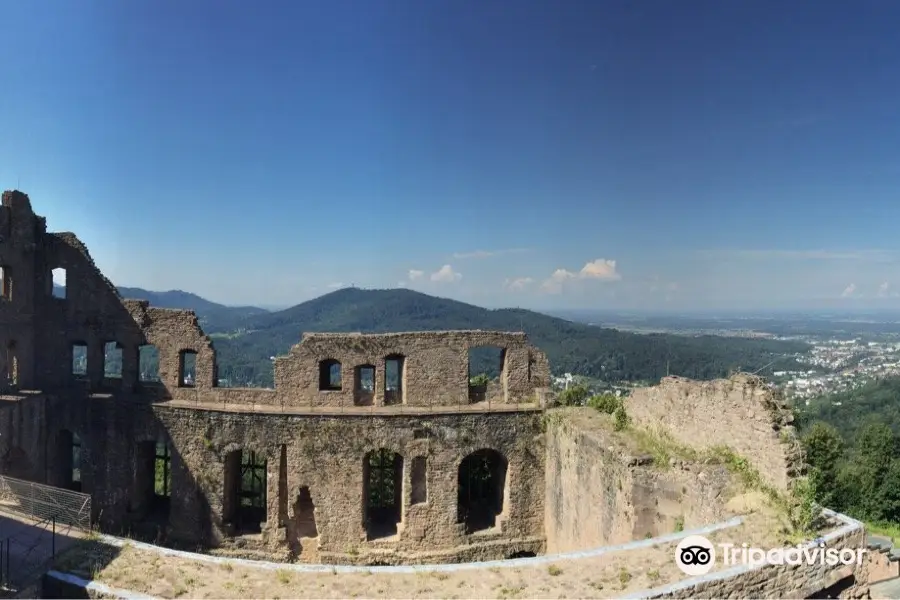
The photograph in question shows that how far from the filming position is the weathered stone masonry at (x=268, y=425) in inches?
788

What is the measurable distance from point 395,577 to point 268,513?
11.1m

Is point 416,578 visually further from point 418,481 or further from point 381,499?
point 381,499

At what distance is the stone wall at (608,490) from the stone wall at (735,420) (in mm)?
978

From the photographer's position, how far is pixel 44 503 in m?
14.0

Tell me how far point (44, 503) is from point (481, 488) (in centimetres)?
1549

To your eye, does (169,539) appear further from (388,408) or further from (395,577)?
(395,577)

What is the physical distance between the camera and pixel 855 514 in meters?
34.6

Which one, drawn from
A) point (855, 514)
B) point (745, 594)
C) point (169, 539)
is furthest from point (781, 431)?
point (855, 514)

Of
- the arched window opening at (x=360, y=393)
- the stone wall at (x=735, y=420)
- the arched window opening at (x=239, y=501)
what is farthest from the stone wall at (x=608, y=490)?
the arched window opening at (x=239, y=501)

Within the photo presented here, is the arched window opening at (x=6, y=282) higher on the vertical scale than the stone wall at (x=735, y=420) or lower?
higher

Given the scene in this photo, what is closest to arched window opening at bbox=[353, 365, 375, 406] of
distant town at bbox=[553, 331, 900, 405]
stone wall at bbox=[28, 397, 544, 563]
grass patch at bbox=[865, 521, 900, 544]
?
stone wall at bbox=[28, 397, 544, 563]

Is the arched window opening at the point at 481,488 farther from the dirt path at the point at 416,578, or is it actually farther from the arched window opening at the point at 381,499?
the dirt path at the point at 416,578

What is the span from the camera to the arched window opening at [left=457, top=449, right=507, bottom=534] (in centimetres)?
2224

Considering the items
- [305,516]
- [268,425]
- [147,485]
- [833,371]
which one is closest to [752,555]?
[305,516]
